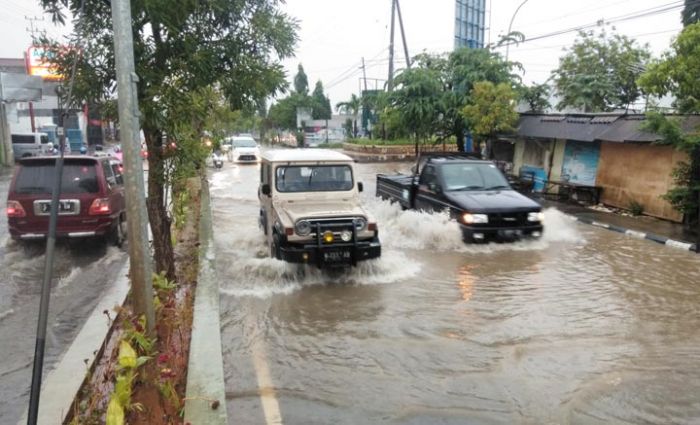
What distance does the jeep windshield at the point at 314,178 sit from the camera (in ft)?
28.0

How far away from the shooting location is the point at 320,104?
232 ft

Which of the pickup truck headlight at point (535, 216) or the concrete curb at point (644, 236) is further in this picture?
the concrete curb at point (644, 236)

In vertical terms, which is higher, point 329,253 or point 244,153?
point 244,153

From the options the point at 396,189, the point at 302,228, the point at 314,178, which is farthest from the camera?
the point at 396,189

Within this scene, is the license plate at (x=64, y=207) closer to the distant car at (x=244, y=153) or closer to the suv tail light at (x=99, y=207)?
the suv tail light at (x=99, y=207)

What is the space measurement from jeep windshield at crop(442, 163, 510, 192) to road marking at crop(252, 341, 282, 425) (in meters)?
6.58

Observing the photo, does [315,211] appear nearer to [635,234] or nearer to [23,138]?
[635,234]

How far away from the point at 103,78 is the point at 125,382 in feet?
10.6

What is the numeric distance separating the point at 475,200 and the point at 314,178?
353 centimetres

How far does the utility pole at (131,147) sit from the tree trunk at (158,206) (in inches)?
80.3

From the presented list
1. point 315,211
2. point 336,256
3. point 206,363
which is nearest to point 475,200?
point 315,211

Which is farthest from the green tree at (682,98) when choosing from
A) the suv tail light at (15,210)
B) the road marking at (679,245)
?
the suv tail light at (15,210)

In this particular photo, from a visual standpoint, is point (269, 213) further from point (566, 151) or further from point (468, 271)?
point (566, 151)

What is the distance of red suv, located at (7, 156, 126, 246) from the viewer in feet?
29.1
